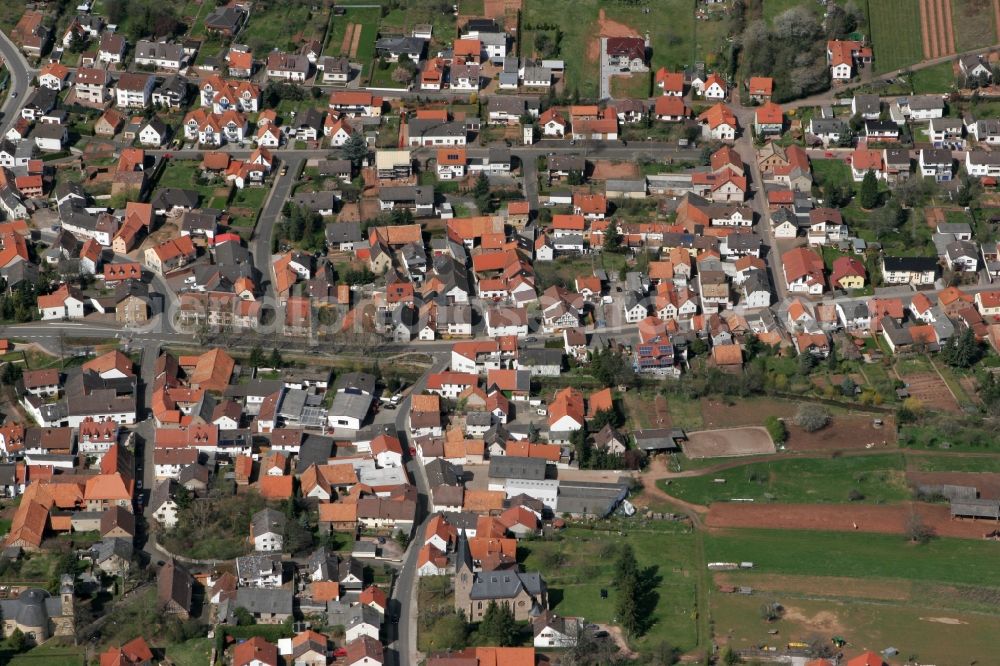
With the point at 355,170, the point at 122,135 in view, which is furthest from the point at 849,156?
the point at 122,135

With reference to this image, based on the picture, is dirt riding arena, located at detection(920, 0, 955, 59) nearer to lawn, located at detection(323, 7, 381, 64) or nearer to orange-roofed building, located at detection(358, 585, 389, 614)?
lawn, located at detection(323, 7, 381, 64)

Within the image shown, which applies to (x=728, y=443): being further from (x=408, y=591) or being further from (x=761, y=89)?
(x=761, y=89)

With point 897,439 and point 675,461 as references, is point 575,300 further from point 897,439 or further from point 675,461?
point 897,439

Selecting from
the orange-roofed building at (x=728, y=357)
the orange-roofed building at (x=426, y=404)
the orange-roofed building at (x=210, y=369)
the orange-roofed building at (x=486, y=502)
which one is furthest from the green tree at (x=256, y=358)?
the orange-roofed building at (x=728, y=357)

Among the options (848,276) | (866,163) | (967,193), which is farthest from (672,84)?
(848,276)

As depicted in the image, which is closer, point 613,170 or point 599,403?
point 599,403

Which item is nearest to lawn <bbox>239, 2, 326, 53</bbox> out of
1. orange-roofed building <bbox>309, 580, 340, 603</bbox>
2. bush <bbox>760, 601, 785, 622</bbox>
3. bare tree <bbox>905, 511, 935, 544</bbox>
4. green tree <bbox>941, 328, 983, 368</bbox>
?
green tree <bbox>941, 328, 983, 368</bbox>

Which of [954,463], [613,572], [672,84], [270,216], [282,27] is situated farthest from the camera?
[282,27]
